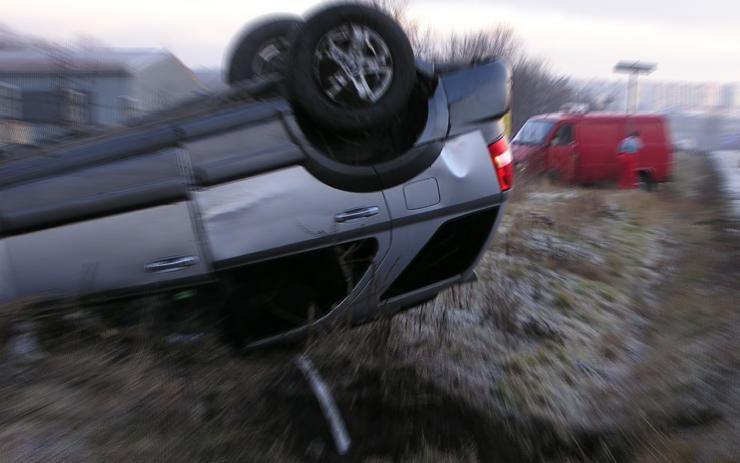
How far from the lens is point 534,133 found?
16516 mm

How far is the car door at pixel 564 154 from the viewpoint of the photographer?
1543 centimetres

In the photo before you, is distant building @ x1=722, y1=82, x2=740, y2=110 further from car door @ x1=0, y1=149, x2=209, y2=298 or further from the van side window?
car door @ x1=0, y1=149, x2=209, y2=298

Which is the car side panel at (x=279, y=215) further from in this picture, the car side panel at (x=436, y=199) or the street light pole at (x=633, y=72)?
the street light pole at (x=633, y=72)

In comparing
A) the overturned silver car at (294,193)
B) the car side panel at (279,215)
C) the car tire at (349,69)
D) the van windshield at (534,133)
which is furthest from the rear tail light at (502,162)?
the van windshield at (534,133)

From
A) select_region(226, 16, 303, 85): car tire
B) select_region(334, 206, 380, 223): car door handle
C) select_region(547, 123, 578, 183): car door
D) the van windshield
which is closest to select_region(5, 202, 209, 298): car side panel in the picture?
select_region(334, 206, 380, 223): car door handle

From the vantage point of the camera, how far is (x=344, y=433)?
374 cm

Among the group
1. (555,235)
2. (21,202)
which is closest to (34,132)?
(21,202)

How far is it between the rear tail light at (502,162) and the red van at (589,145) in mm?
10551

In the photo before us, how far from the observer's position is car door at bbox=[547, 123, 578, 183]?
15430mm

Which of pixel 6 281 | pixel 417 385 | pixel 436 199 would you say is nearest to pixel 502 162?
pixel 436 199

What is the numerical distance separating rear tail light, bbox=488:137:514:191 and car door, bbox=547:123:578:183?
1092 centimetres

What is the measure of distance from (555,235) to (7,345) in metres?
6.56

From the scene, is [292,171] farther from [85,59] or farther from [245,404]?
[85,59]

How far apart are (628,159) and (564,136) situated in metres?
1.68
